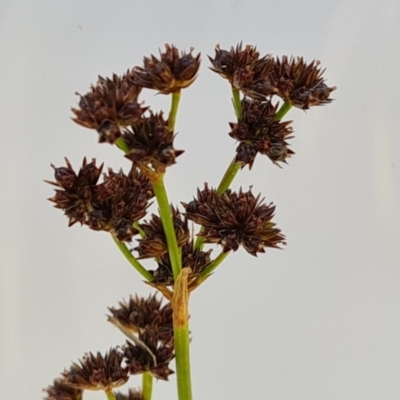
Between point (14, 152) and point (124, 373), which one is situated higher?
point (14, 152)

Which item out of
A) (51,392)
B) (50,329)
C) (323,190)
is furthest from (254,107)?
(50,329)

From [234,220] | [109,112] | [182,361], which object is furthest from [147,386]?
[109,112]

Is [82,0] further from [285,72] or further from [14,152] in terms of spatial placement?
[285,72]

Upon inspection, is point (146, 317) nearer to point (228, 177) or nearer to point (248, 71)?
point (228, 177)

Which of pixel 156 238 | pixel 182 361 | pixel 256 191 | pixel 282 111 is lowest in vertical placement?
pixel 182 361

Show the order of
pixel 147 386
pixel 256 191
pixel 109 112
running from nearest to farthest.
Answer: pixel 109 112 < pixel 147 386 < pixel 256 191

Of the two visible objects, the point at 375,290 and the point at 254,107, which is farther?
the point at 375,290

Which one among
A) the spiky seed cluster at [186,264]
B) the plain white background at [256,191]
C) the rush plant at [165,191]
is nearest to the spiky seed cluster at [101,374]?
the rush plant at [165,191]

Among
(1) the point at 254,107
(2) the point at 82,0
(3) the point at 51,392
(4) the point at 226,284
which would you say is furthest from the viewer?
(4) the point at 226,284
